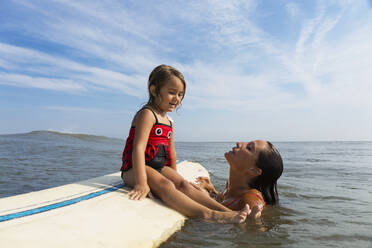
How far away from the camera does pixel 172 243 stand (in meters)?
1.95

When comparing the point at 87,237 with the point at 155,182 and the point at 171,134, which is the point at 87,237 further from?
the point at 171,134

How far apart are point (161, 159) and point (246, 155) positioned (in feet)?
2.78

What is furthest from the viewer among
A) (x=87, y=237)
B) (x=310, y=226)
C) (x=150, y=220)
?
(x=310, y=226)

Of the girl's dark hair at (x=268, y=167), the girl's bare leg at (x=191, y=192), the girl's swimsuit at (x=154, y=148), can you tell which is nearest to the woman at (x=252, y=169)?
the girl's dark hair at (x=268, y=167)

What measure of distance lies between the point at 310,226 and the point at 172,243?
128 cm

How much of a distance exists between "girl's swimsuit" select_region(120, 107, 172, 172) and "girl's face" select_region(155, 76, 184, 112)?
0.17 metres

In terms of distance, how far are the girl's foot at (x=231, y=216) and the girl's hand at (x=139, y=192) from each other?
0.60 m

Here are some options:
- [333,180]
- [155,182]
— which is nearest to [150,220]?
[155,182]

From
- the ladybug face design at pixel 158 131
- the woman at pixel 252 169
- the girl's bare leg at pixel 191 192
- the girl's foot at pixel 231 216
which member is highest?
the ladybug face design at pixel 158 131

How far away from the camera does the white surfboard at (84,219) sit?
1562 mm

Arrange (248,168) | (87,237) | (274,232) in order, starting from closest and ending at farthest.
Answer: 1. (87,237)
2. (274,232)
3. (248,168)

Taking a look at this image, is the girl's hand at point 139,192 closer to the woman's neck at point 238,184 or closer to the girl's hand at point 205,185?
the woman's neck at point 238,184

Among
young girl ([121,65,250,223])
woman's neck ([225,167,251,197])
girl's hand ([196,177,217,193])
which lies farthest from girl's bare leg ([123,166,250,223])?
girl's hand ([196,177,217,193])

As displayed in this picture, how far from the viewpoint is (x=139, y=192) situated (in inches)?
96.8
